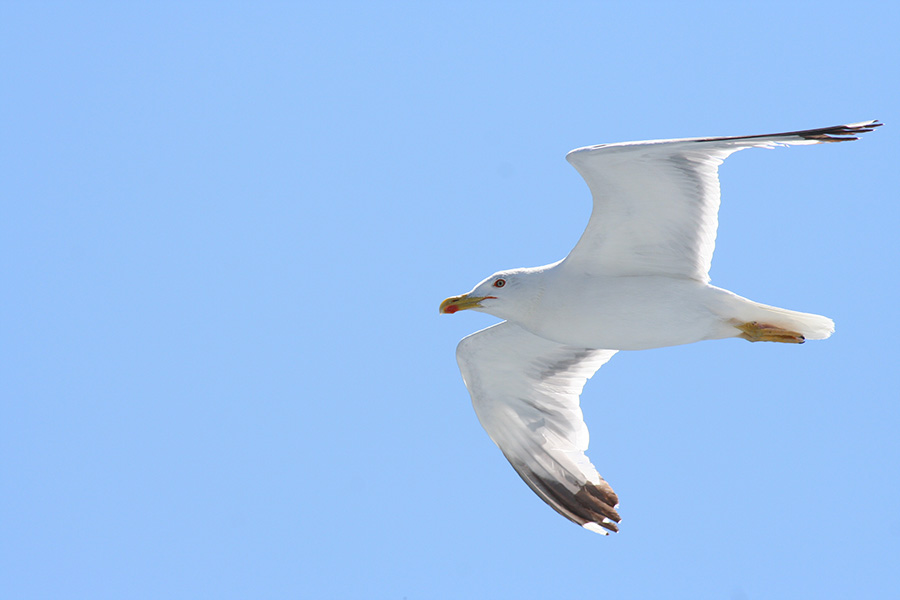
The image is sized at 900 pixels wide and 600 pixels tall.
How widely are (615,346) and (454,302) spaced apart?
5.48 ft

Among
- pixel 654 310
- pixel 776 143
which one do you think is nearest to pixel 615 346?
pixel 654 310

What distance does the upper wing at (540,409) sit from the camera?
1131 cm

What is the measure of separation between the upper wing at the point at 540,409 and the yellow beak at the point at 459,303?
1.19m

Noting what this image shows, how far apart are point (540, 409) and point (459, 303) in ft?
7.21

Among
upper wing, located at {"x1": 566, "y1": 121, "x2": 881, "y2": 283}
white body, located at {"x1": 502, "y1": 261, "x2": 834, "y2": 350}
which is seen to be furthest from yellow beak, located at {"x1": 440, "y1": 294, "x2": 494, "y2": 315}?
→ upper wing, located at {"x1": 566, "y1": 121, "x2": 881, "y2": 283}

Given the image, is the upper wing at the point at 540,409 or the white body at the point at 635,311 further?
the upper wing at the point at 540,409

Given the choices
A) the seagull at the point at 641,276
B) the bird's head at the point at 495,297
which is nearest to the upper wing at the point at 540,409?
the seagull at the point at 641,276

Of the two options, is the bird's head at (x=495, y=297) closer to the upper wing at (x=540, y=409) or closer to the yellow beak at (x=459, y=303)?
the yellow beak at (x=459, y=303)

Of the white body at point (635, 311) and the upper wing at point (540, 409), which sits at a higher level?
the white body at point (635, 311)

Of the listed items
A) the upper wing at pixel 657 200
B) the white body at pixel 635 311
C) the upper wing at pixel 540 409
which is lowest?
the upper wing at pixel 540 409

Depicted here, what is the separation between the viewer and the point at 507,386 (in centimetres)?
1173

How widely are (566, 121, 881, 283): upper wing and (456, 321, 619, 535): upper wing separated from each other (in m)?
1.74

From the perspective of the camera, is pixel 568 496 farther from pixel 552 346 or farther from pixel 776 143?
pixel 776 143

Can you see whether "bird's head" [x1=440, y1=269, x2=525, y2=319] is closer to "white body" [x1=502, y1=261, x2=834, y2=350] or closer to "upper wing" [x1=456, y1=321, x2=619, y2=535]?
"white body" [x1=502, y1=261, x2=834, y2=350]
